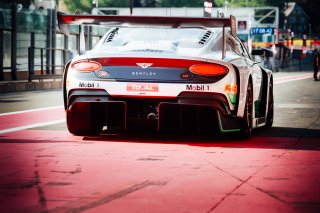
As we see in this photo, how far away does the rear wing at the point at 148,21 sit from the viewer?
9.82 meters

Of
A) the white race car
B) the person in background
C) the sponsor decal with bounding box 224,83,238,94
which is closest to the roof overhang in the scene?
the white race car

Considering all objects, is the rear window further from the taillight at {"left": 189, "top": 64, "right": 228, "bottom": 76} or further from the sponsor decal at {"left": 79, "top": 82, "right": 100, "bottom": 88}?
the sponsor decal at {"left": 79, "top": 82, "right": 100, "bottom": 88}

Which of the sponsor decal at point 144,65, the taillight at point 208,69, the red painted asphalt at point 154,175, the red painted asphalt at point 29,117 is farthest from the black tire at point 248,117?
the red painted asphalt at point 29,117

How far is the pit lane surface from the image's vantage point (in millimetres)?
5809

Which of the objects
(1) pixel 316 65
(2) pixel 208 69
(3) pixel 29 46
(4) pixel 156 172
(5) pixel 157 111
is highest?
(2) pixel 208 69

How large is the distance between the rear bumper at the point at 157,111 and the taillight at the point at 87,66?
245 millimetres

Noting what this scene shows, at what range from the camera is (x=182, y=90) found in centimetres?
947

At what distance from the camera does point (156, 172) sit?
24.1 feet

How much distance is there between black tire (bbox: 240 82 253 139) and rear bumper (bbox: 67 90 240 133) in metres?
0.22

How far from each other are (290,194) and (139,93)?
3.52 m

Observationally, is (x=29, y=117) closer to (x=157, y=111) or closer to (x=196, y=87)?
(x=157, y=111)

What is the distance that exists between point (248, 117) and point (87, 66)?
201 cm

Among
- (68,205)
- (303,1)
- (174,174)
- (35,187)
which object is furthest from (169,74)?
(303,1)

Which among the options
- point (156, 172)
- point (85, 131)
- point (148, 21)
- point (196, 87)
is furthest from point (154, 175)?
point (85, 131)
